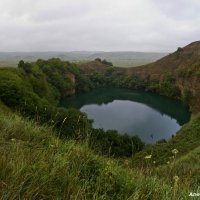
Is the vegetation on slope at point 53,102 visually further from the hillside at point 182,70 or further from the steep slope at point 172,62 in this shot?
the hillside at point 182,70

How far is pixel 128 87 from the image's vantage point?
133m

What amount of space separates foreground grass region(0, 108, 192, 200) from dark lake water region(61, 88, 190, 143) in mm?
37922

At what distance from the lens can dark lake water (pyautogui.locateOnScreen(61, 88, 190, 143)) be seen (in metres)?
60.2

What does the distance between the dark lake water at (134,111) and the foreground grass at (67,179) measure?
37.9 m

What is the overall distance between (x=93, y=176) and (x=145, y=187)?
844 millimetres

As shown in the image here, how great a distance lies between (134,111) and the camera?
82438mm

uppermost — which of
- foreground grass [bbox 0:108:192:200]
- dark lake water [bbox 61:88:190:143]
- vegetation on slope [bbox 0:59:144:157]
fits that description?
foreground grass [bbox 0:108:192:200]

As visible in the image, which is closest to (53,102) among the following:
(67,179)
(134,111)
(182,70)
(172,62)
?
(134,111)

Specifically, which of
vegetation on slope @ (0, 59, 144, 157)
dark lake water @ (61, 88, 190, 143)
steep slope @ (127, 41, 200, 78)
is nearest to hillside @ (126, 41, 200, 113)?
steep slope @ (127, 41, 200, 78)

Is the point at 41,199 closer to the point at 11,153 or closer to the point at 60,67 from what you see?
the point at 11,153

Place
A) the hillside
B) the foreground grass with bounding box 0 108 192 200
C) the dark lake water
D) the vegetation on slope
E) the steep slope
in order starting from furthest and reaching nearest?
1. the steep slope
2. the hillside
3. the dark lake water
4. the vegetation on slope
5. the foreground grass with bounding box 0 108 192 200

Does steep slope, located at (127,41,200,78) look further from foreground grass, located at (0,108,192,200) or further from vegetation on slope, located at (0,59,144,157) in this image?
foreground grass, located at (0,108,192,200)

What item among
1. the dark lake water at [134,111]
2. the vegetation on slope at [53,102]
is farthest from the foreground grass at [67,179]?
the dark lake water at [134,111]

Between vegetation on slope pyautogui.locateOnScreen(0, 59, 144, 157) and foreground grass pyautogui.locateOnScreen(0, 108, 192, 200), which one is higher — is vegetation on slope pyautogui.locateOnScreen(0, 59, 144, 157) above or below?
below
